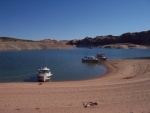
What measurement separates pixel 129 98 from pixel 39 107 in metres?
6.71

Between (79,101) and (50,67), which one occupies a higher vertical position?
(79,101)

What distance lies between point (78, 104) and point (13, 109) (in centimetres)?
430

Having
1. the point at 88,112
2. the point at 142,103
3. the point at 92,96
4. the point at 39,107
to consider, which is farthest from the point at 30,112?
the point at 142,103

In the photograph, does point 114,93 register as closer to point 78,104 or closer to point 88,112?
point 78,104

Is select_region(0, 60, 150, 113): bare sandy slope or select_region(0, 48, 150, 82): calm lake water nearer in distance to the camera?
select_region(0, 60, 150, 113): bare sandy slope

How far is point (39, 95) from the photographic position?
21.1m

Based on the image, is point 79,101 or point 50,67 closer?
point 79,101

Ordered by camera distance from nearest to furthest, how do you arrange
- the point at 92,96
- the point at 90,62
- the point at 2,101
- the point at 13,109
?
the point at 13,109, the point at 2,101, the point at 92,96, the point at 90,62

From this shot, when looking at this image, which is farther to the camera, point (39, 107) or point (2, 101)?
point (2, 101)

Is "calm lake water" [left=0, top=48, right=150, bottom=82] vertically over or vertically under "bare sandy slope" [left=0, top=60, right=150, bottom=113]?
under

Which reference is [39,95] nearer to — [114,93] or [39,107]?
[39,107]

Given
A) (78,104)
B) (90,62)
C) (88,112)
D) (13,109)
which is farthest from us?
(90,62)

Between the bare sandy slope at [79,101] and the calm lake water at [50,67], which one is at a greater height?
the bare sandy slope at [79,101]

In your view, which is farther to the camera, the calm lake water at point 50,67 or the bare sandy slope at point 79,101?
the calm lake water at point 50,67
